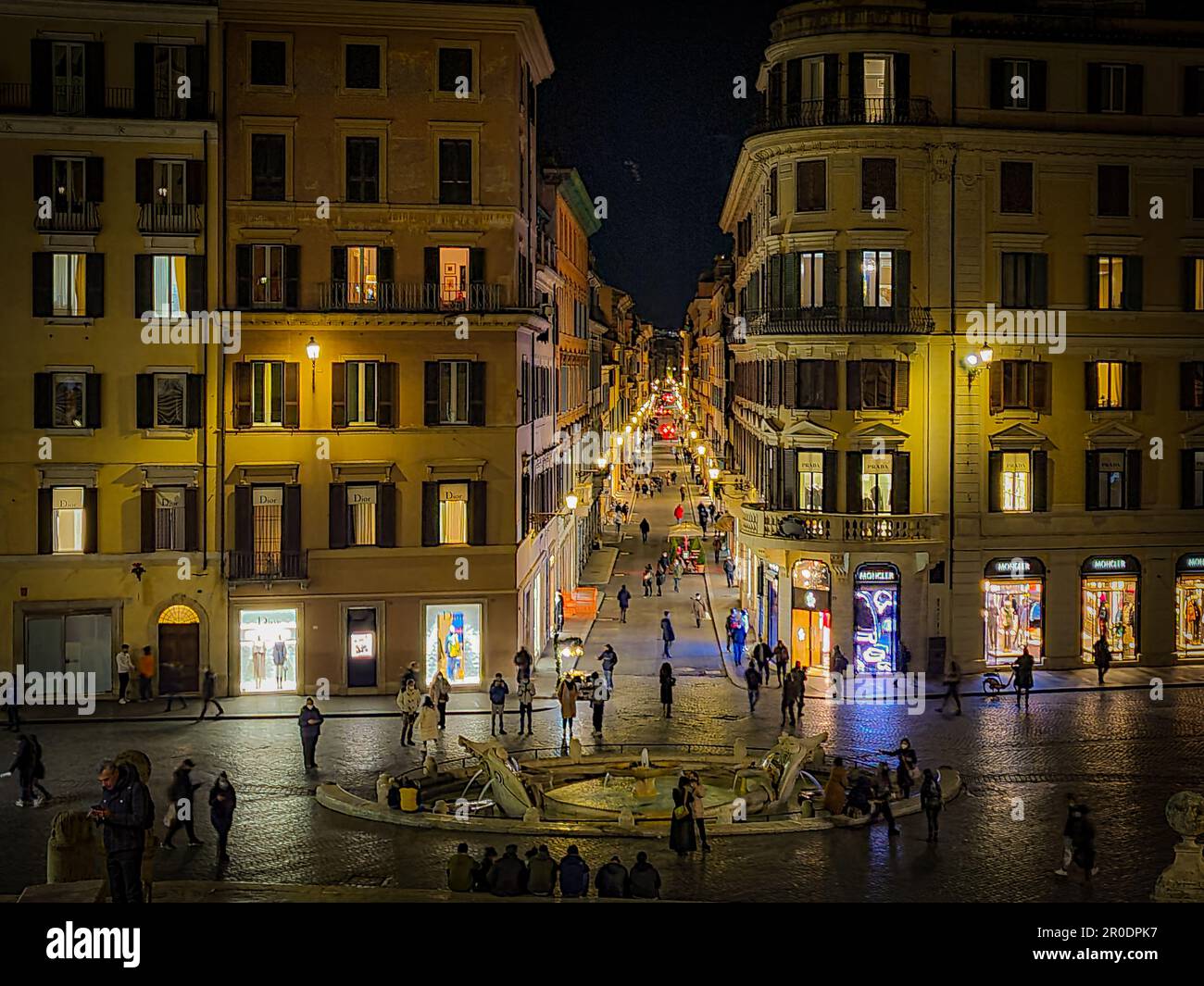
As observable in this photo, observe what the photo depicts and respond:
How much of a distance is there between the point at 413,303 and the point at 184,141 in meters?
8.15

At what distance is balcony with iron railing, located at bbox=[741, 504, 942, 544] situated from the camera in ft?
151

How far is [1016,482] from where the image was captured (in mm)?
47531

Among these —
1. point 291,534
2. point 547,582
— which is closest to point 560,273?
point 547,582

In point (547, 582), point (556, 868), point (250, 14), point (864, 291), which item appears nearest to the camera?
point (556, 868)

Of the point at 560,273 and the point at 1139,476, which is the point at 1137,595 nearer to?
the point at 1139,476

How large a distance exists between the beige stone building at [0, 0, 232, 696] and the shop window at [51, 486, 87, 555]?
0.06m

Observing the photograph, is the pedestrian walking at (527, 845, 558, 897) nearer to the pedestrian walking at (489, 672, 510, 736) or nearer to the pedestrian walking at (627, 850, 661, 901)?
the pedestrian walking at (627, 850, 661, 901)

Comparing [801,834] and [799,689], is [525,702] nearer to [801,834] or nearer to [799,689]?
[799,689]

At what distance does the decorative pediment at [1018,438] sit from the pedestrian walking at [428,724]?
2147cm

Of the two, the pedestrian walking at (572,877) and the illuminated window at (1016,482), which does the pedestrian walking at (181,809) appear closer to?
the pedestrian walking at (572,877)

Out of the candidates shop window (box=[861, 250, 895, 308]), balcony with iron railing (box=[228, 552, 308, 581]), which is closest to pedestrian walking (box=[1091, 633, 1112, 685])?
shop window (box=[861, 250, 895, 308])

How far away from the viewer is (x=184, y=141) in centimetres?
4278

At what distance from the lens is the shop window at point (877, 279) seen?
46.4m

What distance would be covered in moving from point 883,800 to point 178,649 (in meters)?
22.7
